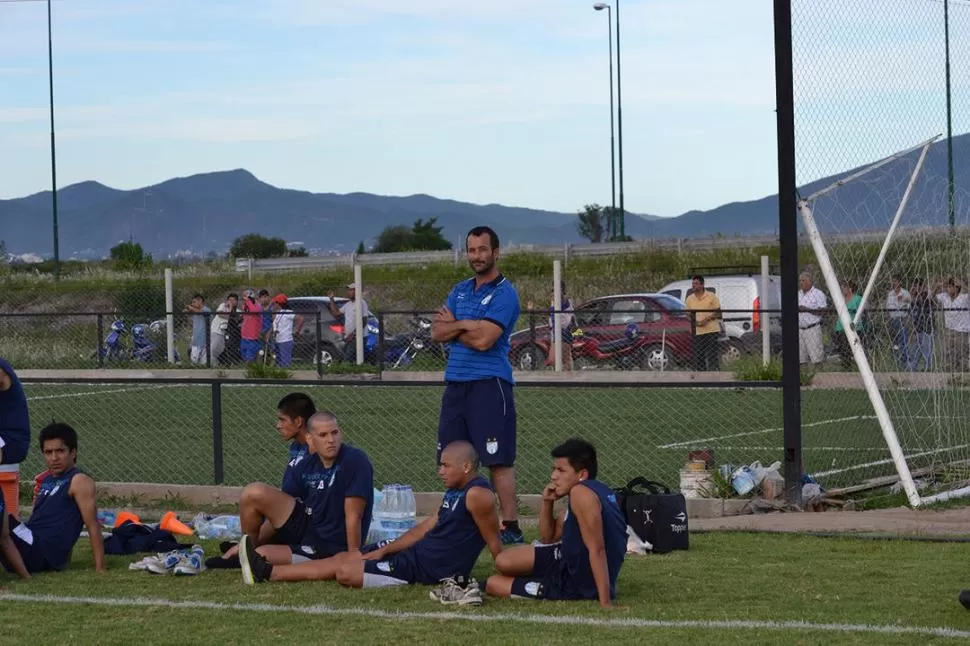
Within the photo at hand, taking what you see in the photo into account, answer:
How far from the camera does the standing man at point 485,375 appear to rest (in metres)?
9.80

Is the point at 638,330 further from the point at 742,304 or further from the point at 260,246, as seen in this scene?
the point at 260,246

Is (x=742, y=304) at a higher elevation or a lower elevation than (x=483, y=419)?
higher

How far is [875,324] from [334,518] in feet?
19.4

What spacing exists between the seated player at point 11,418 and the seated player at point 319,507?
211 cm

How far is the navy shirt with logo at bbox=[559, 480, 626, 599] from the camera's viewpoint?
787 centimetres

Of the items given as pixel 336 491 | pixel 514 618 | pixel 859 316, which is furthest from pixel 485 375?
pixel 859 316

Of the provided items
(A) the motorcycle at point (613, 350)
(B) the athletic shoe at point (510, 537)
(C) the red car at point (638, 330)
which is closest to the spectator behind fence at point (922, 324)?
(B) the athletic shoe at point (510, 537)

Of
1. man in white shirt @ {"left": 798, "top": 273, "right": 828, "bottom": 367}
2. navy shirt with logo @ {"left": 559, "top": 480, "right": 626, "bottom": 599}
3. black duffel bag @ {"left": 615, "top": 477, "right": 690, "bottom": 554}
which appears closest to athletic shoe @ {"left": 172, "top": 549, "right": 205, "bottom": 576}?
navy shirt with logo @ {"left": 559, "top": 480, "right": 626, "bottom": 599}

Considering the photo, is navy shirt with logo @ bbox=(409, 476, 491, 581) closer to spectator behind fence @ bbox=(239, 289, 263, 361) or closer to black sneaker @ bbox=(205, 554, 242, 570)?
black sneaker @ bbox=(205, 554, 242, 570)

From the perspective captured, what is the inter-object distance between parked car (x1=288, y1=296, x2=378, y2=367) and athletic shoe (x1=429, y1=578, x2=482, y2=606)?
18006mm

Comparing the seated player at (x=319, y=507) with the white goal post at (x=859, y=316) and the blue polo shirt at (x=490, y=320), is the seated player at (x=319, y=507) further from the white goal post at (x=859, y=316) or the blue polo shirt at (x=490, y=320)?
the white goal post at (x=859, y=316)

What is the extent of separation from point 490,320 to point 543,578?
2.19 m

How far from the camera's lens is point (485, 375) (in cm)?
988

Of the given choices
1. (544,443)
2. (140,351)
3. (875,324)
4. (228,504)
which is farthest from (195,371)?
(875,324)
